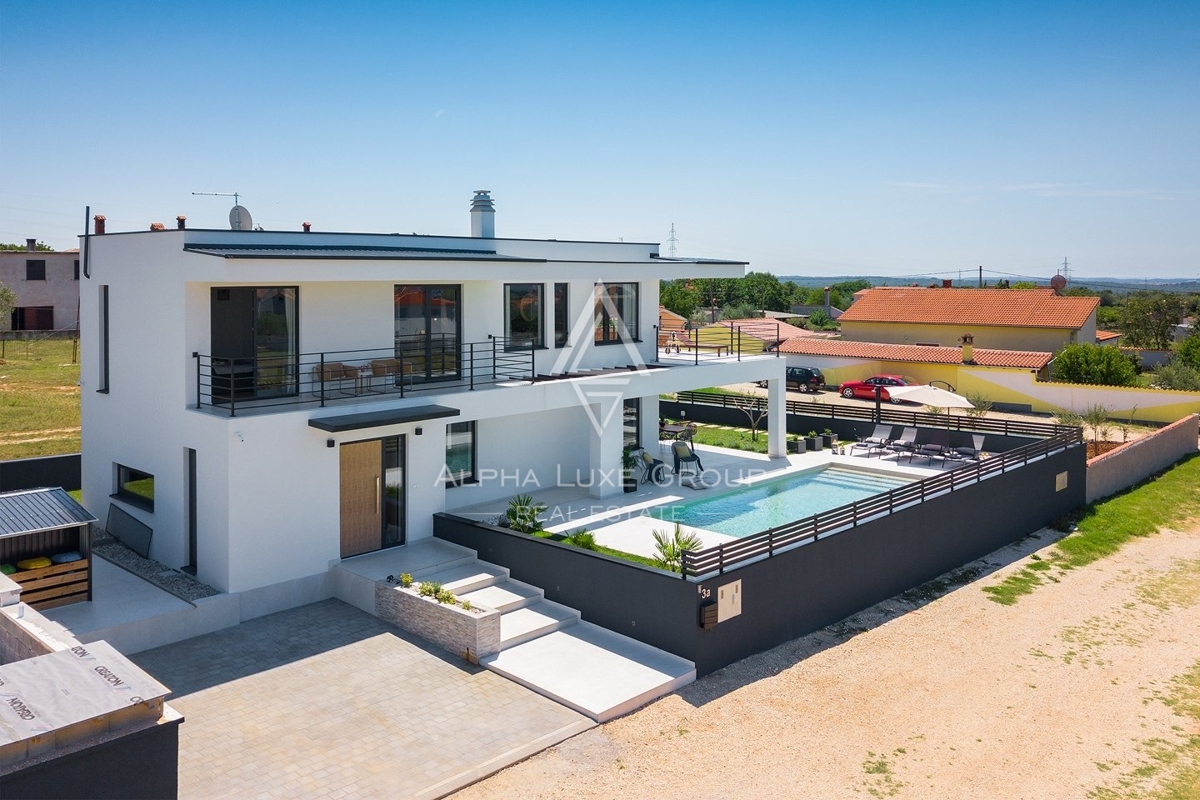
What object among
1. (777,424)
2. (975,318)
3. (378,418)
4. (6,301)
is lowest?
(777,424)

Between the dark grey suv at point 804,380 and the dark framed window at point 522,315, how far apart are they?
2508 centimetres

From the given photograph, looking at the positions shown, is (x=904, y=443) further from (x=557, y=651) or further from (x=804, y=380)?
(x=804, y=380)

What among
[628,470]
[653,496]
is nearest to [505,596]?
[653,496]

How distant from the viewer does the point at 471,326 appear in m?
19.2

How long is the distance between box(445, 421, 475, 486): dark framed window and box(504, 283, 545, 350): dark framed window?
2.36 metres

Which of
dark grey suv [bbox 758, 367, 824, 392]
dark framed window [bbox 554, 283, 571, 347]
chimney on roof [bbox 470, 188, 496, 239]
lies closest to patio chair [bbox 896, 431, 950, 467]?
dark framed window [bbox 554, 283, 571, 347]

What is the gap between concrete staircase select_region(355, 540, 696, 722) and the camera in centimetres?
1191

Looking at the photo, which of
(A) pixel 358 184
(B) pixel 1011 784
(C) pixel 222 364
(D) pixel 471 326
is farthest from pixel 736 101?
(B) pixel 1011 784

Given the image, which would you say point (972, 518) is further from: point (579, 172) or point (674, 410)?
point (579, 172)

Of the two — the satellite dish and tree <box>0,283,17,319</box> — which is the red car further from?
tree <box>0,283,17,319</box>

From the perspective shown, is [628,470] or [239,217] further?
[628,470]

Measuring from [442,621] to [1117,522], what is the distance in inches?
696

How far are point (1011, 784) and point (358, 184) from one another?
27.3 metres

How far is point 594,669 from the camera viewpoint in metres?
12.6
